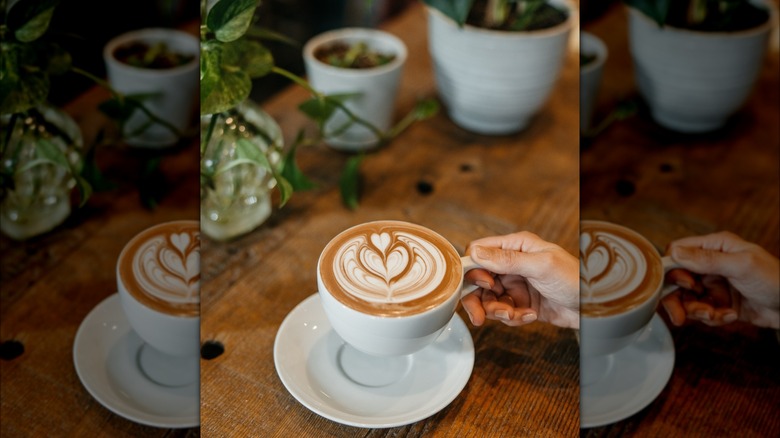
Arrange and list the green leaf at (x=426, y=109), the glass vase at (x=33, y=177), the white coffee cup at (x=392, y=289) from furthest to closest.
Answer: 1. the green leaf at (x=426, y=109)
2. the glass vase at (x=33, y=177)
3. the white coffee cup at (x=392, y=289)

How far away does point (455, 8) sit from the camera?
89cm

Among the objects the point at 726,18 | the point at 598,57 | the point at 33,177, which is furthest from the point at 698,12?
the point at 33,177

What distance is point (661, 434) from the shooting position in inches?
21.1

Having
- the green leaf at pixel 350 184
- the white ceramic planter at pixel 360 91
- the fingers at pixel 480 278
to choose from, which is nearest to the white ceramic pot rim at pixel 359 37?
the white ceramic planter at pixel 360 91

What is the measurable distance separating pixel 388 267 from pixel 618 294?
0.17 m

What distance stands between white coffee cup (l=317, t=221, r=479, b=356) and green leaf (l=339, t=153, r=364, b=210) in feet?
0.77

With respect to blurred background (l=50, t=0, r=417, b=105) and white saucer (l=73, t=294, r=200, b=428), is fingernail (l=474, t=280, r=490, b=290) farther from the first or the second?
blurred background (l=50, t=0, r=417, b=105)

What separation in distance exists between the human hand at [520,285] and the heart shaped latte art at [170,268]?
222 millimetres

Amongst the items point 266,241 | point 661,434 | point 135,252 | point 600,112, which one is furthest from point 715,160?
point 135,252

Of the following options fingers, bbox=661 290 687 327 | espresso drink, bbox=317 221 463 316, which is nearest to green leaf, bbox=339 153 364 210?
espresso drink, bbox=317 221 463 316

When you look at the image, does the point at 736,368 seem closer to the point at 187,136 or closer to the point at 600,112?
the point at 600,112

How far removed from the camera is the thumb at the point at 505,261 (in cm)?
52

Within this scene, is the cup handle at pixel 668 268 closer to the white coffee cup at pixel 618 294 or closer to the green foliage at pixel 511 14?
the white coffee cup at pixel 618 294

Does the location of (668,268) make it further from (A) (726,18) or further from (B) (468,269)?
(A) (726,18)
